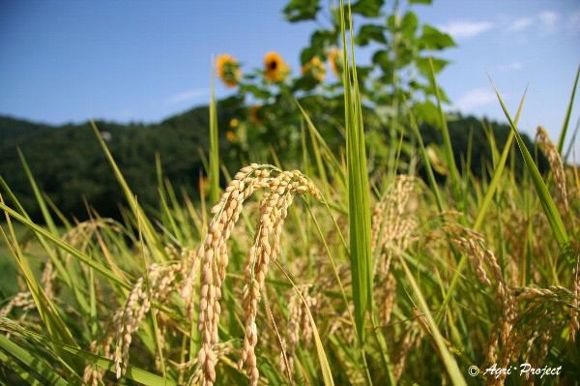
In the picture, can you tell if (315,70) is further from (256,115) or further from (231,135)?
(231,135)

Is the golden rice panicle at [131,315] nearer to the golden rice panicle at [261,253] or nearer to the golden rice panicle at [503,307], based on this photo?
the golden rice panicle at [261,253]

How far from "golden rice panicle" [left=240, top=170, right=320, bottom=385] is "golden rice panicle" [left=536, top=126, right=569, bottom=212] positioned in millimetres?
786

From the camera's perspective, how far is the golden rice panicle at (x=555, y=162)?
106 centimetres

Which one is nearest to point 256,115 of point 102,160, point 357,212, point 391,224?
point 391,224

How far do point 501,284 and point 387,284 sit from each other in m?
0.35

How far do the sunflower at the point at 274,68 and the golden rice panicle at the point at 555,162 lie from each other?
15.1 feet

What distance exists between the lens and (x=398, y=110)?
3.67 metres

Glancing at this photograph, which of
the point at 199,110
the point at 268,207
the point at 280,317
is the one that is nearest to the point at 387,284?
the point at 280,317

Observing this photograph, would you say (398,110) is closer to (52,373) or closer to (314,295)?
(314,295)

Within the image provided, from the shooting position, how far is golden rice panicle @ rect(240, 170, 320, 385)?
0.48 meters

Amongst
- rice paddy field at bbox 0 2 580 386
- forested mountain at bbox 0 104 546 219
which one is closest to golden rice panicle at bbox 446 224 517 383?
rice paddy field at bbox 0 2 580 386

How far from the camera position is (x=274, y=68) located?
584 cm

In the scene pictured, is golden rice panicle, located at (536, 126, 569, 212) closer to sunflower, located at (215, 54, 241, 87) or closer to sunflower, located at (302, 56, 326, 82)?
sunflower, located at (302, 56, 326, 82)

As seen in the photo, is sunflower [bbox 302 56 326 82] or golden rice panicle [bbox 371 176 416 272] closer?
golden rice panicle [bbox 371 176 416 272]
